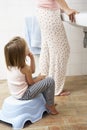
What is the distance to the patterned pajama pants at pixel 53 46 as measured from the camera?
1.99 m

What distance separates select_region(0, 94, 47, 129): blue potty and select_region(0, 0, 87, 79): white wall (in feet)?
2.96

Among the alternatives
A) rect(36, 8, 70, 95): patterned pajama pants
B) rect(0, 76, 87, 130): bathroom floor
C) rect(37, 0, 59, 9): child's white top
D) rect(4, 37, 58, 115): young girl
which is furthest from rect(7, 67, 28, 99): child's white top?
rect(37, 0, 59, 9): child's white top

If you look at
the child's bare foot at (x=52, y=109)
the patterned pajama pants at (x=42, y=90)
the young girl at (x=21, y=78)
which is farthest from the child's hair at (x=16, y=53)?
the child's bare foot at (x=52, y=109)

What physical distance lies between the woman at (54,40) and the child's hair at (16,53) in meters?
→ 0.39

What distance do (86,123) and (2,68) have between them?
1.19 m

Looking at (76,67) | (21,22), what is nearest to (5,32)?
(21,22)

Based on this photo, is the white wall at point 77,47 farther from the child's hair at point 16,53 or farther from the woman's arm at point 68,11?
the child's hair at point 16,53

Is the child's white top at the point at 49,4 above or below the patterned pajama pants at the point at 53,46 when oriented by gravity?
above

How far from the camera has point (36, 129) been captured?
1625mm

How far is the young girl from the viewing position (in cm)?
169

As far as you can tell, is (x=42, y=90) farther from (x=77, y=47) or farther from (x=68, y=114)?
(x=77, y=47)

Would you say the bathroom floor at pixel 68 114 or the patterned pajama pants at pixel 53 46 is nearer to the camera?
the bathroom floor at pixel 68 114

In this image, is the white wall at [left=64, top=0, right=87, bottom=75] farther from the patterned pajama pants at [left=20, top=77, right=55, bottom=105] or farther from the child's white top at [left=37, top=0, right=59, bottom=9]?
the patterned pajama pants at [left=20, top=77, right=55, bottom=105]

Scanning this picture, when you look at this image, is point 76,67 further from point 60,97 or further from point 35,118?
point 35,118
